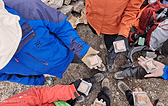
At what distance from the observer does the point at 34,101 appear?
152 centimetres

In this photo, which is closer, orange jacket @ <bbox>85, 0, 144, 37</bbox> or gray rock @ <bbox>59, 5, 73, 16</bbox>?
orange jacket @ <bbox>85, 0, 144, 37</bbox>

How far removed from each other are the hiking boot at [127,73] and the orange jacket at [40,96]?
54.7 inches

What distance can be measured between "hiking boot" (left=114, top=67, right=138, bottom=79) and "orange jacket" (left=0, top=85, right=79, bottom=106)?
139 centimetres

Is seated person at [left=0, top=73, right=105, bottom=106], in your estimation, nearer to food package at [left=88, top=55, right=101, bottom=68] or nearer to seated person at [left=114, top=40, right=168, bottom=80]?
food package at [left=88, top=55, right=101, bottom=68]

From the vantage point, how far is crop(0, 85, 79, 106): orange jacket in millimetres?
1334

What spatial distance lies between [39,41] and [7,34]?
0.43m

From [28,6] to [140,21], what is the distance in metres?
3.00

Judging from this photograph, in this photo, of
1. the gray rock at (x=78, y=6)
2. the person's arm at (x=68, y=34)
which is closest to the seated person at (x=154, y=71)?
the person's arm at (x=68, y=34)

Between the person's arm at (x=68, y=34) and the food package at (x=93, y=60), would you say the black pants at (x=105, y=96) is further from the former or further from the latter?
the person's arm at (x=68, y=34)


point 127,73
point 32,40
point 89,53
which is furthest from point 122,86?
point 32,40

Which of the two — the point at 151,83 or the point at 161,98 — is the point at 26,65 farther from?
the point at 161,98

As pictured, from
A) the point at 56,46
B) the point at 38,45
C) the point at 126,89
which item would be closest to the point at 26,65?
the point at 38,45

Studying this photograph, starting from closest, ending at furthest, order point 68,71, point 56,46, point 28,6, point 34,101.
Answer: point 28,6 → point 34,101 → point 56,46 → point 68,71

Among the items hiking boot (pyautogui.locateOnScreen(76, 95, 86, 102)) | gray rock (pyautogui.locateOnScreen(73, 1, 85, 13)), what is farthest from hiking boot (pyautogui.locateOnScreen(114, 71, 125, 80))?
gray rock (pyautogui.locateOnScreen(73, 1, 85, 13))
